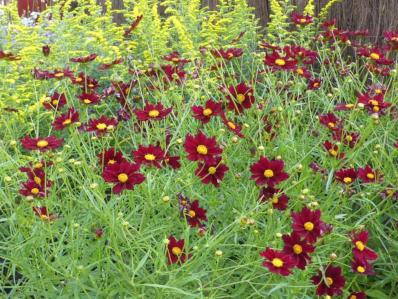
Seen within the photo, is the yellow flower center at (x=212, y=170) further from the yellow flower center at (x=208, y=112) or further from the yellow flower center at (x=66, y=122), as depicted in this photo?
the yellow flower center at (x=66, y=122)

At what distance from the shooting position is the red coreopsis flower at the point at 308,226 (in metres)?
1.69

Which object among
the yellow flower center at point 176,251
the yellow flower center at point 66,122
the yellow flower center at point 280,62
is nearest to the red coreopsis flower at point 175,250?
the yellow flower center at point 176,251

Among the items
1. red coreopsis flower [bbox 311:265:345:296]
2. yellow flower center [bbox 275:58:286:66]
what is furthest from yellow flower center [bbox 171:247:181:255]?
yellow flower center [bbox 275:58:286:66]

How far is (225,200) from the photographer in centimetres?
237

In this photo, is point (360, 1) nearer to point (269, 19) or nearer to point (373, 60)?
point (269, 19)

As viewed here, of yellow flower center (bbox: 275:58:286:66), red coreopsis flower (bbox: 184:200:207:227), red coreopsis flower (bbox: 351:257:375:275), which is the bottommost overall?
red coreopsis flower (bbox: 351:257:375:275)

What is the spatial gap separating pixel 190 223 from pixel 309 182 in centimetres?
73

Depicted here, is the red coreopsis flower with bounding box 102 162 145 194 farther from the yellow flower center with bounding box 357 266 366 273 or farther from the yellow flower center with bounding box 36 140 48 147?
the yellow flower center with bounding box 357 266 366 273

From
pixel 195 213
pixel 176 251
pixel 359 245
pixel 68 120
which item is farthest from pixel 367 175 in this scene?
pixel 68 120

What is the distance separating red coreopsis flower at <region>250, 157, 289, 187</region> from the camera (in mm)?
1891

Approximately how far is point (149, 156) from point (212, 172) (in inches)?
7.5

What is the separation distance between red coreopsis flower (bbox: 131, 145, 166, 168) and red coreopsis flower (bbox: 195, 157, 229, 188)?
0.12 metres

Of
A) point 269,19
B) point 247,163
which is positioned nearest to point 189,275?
point 247,163

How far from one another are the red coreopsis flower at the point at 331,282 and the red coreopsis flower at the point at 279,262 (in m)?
0.26
